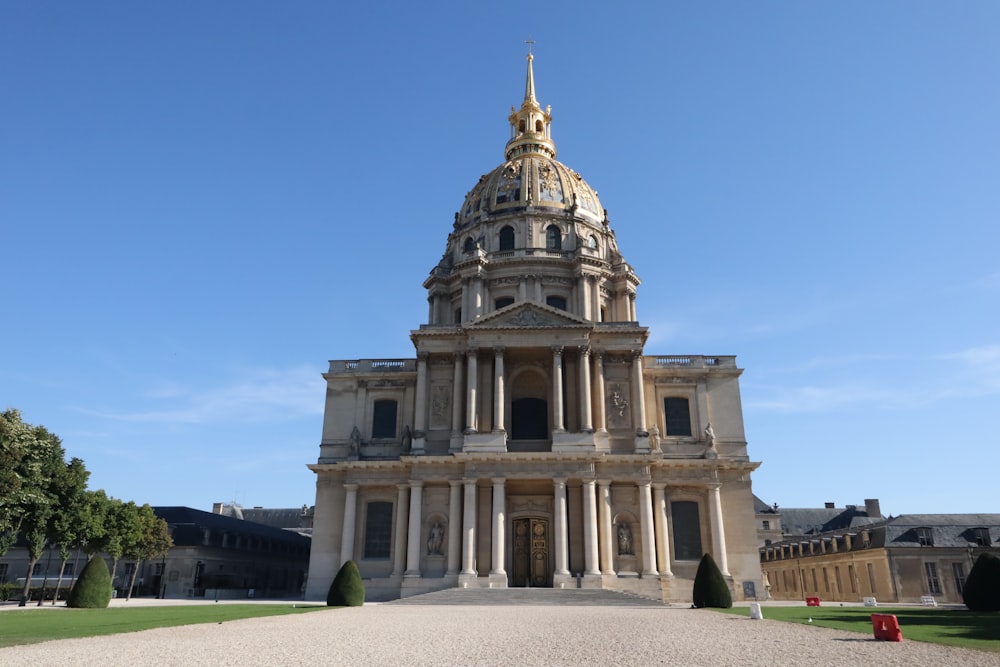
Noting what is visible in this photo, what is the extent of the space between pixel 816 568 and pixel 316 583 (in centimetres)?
3692

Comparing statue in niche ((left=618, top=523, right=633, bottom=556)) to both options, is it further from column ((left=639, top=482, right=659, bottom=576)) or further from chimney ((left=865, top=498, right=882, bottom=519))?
chimney ((left=865, top=498, right=882, bottom=519))

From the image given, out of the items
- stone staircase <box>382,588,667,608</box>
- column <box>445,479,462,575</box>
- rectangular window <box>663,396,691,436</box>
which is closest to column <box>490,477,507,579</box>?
column <box>445,479,462,575</box>

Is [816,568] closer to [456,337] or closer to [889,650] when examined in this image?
[456,337]

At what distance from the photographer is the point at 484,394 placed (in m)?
40.4

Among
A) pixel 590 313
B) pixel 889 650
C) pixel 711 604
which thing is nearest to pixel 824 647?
pixel 889 650

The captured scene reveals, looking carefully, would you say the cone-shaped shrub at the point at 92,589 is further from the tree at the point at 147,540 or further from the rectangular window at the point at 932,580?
the rectangular window at the point at 932,580

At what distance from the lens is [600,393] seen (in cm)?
3944

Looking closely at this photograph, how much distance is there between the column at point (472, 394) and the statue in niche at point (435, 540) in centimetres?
532

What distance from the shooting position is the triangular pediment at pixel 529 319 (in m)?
39.6

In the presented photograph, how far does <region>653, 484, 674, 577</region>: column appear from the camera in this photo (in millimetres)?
36219

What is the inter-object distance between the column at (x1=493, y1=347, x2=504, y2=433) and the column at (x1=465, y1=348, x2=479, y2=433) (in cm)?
106

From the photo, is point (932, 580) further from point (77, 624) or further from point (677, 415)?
point (77, 624)

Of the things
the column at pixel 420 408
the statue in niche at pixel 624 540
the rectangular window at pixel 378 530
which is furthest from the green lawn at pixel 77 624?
the statue in niche at pixel 624 540

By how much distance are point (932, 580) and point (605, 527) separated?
22306 mm
